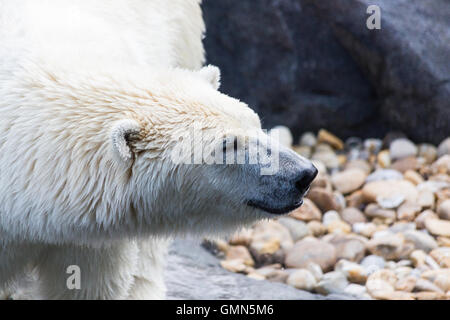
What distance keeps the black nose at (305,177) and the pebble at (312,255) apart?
Answer: 1519mm

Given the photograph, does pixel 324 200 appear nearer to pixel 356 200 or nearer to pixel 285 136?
pixel 356 200

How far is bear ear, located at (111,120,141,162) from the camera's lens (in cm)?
190

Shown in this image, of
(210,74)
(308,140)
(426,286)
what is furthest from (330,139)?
(210,74)

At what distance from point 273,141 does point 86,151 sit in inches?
22.8

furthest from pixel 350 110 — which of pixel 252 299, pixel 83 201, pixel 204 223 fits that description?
pixel 83 201

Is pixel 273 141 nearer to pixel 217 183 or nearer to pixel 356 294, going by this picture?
pixel 217 183

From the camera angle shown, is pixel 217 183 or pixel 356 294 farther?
pixel 356 294

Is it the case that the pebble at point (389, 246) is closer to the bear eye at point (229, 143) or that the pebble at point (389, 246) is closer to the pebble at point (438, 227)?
the pebble at point (438, 227)

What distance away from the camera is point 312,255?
3.50 m

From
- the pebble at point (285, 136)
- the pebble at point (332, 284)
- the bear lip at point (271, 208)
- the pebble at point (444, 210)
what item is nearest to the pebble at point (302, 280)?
the pebble at point (332, 284)

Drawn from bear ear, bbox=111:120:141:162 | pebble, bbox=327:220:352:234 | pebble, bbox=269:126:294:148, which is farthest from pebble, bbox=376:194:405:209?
bear ear, bbox=111:120:141:162

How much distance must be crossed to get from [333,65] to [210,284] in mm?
2102

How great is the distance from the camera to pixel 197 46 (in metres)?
3.33

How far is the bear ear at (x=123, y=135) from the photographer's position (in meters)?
1.90
